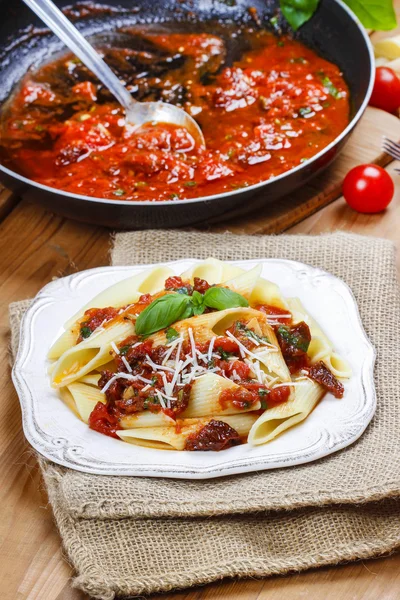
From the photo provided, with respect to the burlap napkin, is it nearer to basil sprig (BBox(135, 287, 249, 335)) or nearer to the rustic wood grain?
the rustic wood grain

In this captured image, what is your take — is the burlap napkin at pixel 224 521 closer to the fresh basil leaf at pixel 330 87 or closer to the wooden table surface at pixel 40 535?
the wooden table surface at pixel 40 535

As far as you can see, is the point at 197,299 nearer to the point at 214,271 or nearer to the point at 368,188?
Answer: the point at 214,271

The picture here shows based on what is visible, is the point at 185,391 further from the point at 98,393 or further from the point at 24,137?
the point at 24,137

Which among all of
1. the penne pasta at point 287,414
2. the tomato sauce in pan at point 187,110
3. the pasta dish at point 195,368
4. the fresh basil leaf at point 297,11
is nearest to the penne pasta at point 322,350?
the pasta dish at point 195,368

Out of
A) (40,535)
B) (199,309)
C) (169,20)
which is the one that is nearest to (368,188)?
(199,309)

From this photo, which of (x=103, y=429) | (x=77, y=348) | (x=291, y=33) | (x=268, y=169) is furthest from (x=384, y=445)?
(x=291, y=33)

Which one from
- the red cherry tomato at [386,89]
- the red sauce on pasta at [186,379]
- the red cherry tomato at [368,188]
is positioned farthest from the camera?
the red cherry tomato at [386,89]
